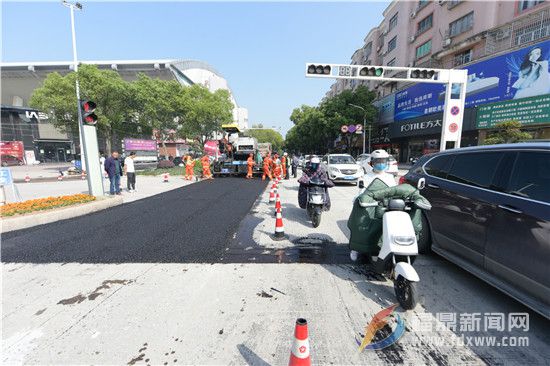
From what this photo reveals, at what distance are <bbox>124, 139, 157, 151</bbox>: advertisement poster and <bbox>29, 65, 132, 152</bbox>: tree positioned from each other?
485cm

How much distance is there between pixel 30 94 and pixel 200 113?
52.7 metres

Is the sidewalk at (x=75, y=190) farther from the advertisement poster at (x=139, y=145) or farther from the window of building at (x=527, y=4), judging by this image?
the window of building at (x=527, y=4)

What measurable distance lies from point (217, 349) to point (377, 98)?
4056 centimetres

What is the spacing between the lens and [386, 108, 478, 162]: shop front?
67.8 feet

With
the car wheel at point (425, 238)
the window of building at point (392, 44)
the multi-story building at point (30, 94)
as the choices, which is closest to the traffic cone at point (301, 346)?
the car wheel at point (425, 238)

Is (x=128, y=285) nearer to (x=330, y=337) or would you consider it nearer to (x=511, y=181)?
(x=330, y=337)

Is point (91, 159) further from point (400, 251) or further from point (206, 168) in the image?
point (400, 251)

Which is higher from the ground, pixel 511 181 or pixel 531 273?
pixel 511 181

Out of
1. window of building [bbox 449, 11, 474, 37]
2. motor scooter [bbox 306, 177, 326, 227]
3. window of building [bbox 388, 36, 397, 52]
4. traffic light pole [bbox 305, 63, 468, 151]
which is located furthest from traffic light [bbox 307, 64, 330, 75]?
window of building [bbox 388, 36, 397, 52]

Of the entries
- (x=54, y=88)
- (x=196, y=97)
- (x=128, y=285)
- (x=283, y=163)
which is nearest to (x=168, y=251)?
(x=128, y=285)

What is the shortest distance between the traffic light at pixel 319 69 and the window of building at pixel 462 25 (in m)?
19.1

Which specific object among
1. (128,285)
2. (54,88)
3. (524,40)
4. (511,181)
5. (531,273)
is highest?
(524,40)

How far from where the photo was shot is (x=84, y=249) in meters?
4.51

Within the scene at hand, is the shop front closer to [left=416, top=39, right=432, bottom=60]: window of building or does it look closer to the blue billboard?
the blue billboard
